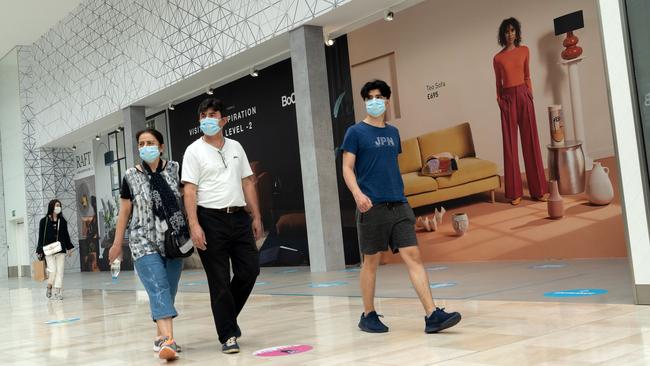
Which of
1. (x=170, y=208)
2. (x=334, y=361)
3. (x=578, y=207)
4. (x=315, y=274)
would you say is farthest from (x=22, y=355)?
(x=578, y=207)

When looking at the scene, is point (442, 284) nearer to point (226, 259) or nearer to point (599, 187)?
point (599, 187)

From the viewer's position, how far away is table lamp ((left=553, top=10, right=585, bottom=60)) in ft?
27.8

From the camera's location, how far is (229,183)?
423 cm

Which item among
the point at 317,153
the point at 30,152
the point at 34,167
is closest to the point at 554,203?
the point at 317,153

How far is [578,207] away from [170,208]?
6.22 meters

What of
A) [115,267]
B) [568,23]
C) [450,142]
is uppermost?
[568,23]

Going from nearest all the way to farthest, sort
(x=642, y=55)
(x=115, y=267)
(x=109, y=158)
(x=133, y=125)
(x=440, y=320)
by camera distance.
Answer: (x=440, y=320) < (x=642, y=55) < (x=115, y=267) < (x=133, y=125) < (x=109, y=158)

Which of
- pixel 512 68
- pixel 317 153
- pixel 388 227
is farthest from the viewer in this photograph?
pixel 317 153

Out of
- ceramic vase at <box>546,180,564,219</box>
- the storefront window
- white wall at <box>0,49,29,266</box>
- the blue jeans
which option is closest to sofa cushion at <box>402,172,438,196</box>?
ceramic vase at <box>546,180,564,219</box>

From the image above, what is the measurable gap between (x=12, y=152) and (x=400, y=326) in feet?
72.4

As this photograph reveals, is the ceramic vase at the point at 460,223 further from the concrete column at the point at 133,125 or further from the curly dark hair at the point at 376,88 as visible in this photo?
the concrete column at the point at 133,125

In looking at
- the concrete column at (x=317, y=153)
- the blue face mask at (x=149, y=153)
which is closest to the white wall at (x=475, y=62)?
the concrete column at (x=317, y=153)

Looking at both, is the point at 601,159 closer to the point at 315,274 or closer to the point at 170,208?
the point at 315,274

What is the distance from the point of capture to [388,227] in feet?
14.0
